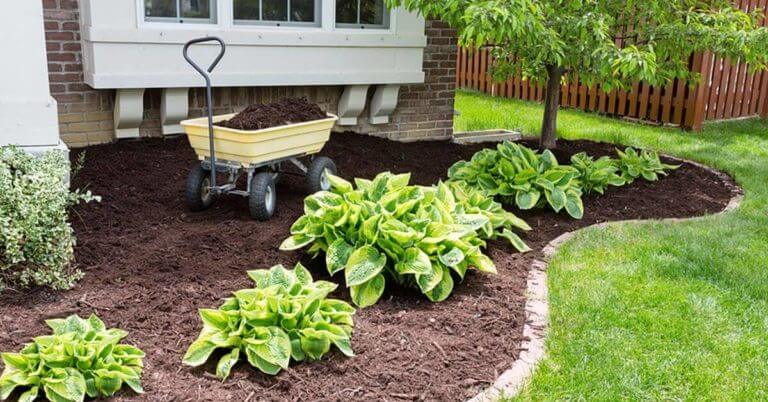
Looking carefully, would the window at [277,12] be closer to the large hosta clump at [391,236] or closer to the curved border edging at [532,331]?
the large hosta clump at [391,236]

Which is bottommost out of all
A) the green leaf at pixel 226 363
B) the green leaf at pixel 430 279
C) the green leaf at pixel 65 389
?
the green leaf at pixel 226 363

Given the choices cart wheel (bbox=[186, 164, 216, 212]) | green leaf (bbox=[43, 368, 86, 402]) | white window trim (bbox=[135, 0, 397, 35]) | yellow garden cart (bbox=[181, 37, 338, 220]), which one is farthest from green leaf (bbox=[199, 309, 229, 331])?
white window trim (bbox=[135, 0, 397, 35])

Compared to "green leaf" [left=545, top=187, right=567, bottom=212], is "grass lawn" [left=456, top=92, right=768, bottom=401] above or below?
below

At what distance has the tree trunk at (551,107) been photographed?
6.47 m

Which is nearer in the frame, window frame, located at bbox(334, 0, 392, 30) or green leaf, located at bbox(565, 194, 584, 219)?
green leaf, located at bbox(565, 194, 584, 219)

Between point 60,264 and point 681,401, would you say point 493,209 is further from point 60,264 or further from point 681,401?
point 60,264

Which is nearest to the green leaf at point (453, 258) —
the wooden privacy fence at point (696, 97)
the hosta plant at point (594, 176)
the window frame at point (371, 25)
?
the hosta plant at point (594, 176)

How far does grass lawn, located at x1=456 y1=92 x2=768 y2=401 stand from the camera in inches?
109

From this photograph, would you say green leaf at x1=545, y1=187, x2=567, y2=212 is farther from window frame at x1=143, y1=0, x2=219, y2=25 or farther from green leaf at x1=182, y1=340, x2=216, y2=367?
window frame at x1=143, y1=0, x2=219, y2=25

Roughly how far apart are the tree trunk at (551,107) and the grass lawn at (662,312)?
1.94 metres

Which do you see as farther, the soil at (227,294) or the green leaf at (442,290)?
the green leaf at (442,290)

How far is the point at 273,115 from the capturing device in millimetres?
4422

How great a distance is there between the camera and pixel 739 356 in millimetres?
3012

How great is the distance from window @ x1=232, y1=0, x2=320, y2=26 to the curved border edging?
3.00 metres
